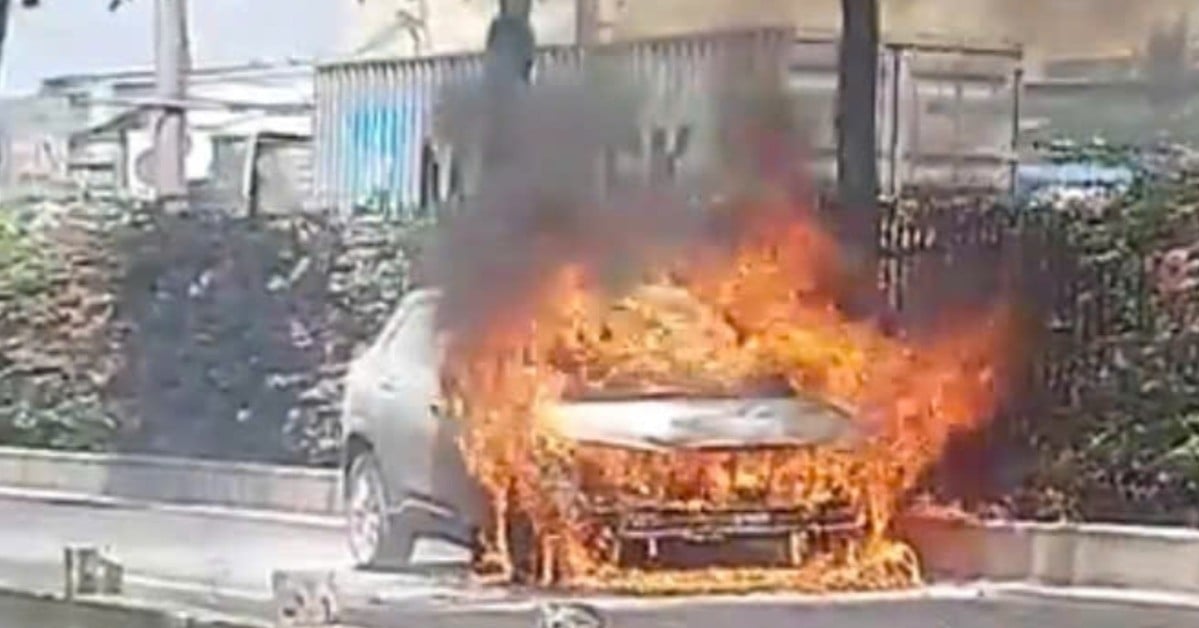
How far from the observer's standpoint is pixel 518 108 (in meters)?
5.80

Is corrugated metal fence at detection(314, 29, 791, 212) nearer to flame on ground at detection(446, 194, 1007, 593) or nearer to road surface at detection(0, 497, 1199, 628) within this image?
flame on ground at detection(446, 194, 1007, 593)

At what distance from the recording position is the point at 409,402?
236 inches

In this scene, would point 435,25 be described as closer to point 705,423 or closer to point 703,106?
point 703,106

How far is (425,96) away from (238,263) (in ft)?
2.33

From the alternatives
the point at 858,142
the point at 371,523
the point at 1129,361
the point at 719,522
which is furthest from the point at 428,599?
the point at 1129,361

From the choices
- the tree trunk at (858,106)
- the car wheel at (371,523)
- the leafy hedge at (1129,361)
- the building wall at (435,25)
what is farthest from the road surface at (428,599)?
the building wall at (435,25)

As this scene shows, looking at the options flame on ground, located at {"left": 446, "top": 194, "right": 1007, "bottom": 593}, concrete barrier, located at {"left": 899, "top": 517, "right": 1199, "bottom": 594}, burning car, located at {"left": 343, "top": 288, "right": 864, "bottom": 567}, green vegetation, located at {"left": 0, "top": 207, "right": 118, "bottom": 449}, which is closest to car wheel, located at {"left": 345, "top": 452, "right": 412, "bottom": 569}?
burning car, located at {"left": 343, "top": 288, "right": 864, "bottom": 567}

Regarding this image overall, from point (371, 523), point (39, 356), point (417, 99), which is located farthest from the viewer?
point (39, 356)

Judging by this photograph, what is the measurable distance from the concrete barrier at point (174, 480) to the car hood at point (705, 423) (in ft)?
2.04

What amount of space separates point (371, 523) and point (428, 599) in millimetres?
277

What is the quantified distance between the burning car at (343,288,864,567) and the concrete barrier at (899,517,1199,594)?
0.18 metres

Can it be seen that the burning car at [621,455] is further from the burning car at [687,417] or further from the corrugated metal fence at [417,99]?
the corrugated metal fence at [417,99]

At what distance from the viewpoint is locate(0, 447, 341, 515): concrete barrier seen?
6180 mm

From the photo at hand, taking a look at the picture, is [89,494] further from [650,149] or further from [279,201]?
[650,149]
